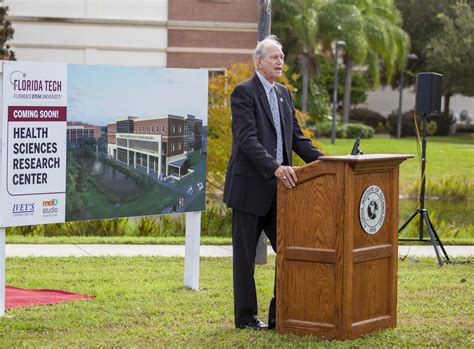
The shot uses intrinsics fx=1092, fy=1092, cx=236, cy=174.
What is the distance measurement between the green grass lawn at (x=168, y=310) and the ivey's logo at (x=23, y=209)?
0.82 m

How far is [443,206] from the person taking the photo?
25375mm

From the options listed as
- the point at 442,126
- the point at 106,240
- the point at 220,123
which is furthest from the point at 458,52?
the point at 106,240

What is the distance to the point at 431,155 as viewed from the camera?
39781 millimetres

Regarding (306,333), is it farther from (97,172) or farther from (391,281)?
(97,172)

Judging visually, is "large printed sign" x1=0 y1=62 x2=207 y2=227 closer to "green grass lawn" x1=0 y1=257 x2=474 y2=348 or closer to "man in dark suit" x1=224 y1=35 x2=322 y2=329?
"green grass lawn" x1=0 y1=257 x2=474 y2=348

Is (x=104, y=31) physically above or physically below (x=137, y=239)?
above

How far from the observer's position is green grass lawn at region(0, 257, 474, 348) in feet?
25.4

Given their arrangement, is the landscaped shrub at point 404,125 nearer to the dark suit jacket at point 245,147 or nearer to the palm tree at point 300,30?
the palm tree at point 300,30

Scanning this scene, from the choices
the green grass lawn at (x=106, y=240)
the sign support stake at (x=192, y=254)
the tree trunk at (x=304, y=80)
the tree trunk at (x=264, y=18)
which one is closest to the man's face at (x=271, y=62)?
the sign support stake at (x=192, y=254)

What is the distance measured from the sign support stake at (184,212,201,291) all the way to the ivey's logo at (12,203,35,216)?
2052 millimetres

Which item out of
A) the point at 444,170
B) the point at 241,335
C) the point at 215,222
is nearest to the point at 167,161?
the point at 241,335

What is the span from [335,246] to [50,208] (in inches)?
98.9

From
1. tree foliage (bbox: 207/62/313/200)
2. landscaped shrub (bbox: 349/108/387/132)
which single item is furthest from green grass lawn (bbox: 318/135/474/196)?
landscaped shrub (bbox: 349/108/387/132)

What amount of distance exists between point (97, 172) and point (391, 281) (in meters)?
2.72
